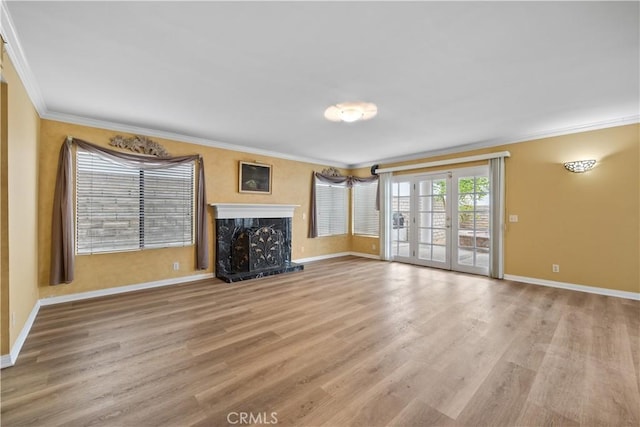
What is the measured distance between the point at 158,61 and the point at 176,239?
2.97 m

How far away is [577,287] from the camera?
4148mm

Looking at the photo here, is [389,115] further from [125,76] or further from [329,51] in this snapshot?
[125,76]

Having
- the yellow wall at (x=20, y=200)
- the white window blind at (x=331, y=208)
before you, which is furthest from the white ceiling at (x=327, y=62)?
the white window blind at (x=331, y=208)

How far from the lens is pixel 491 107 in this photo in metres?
3.30

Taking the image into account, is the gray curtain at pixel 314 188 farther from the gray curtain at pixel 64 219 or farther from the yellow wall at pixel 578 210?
the gray curtain at pixel 64 219

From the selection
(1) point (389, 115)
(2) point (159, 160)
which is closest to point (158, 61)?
(2) point (159, 160)

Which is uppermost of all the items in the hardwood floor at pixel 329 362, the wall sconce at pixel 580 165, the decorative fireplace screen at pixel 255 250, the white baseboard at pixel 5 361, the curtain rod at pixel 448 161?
the curtain rod at pixel 448 161

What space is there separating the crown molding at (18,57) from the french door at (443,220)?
19.6 ft

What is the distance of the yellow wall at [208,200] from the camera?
3480 millimetres

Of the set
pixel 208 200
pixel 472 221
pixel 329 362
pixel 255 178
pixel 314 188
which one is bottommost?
pixel 329 362

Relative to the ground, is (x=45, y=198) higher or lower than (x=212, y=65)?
lower

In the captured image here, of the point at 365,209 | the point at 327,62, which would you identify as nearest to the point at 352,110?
the point at 327,62

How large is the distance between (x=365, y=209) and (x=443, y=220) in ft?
6.93

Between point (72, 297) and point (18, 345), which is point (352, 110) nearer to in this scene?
point (18, 345)
